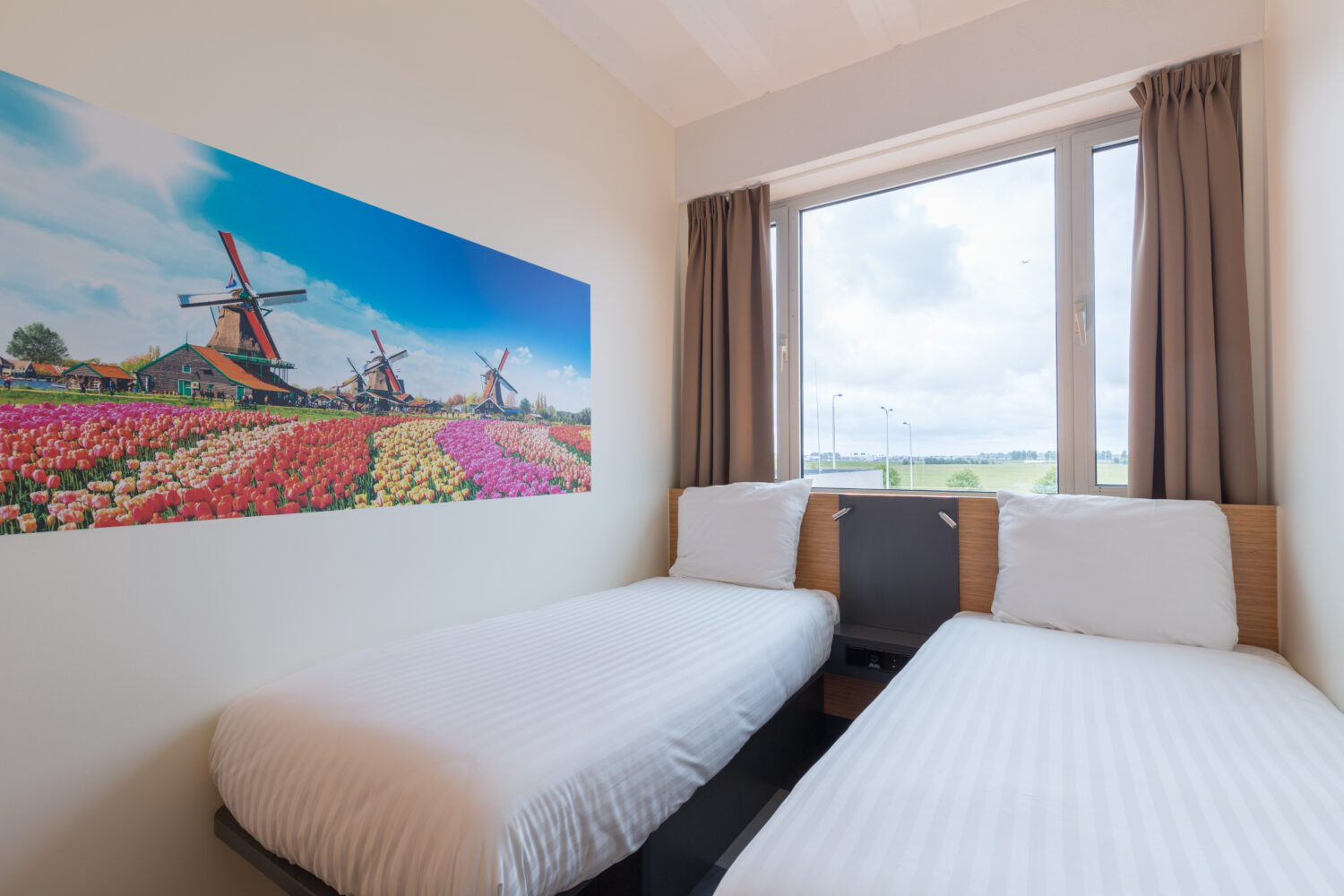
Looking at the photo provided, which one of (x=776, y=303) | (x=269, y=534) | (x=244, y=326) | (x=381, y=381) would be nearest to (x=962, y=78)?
(x=776, y=303)

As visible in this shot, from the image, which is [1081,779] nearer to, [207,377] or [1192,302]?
[1192,302]

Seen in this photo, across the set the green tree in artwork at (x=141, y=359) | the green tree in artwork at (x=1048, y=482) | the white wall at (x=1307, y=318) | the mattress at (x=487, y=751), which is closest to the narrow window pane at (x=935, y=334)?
the green tree in artwork at (x=1048, y=482)

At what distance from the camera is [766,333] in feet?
9.21

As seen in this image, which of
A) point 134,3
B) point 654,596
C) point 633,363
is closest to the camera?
point 134,3

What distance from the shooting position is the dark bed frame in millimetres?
1188

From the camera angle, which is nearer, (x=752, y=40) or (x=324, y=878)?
(x=324, y=878)

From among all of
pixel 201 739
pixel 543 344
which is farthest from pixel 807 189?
pixel 201 739

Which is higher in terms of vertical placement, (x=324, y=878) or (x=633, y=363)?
(x=633, y=363)

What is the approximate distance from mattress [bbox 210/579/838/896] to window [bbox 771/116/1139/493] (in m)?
1.33

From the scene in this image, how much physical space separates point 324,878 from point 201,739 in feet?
1.86

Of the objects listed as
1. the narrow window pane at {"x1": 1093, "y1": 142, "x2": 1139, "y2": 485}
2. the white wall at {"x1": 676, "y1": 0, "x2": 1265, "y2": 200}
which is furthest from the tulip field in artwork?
the narrow window pane at {"x1": 1093, "y1": 142, "x2": 1139, "y2": 485}

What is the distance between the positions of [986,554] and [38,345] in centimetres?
263

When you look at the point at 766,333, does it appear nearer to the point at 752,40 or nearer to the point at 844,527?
the point at 844,527

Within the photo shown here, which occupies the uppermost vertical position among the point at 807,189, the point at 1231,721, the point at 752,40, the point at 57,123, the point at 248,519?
the point at 752,40
